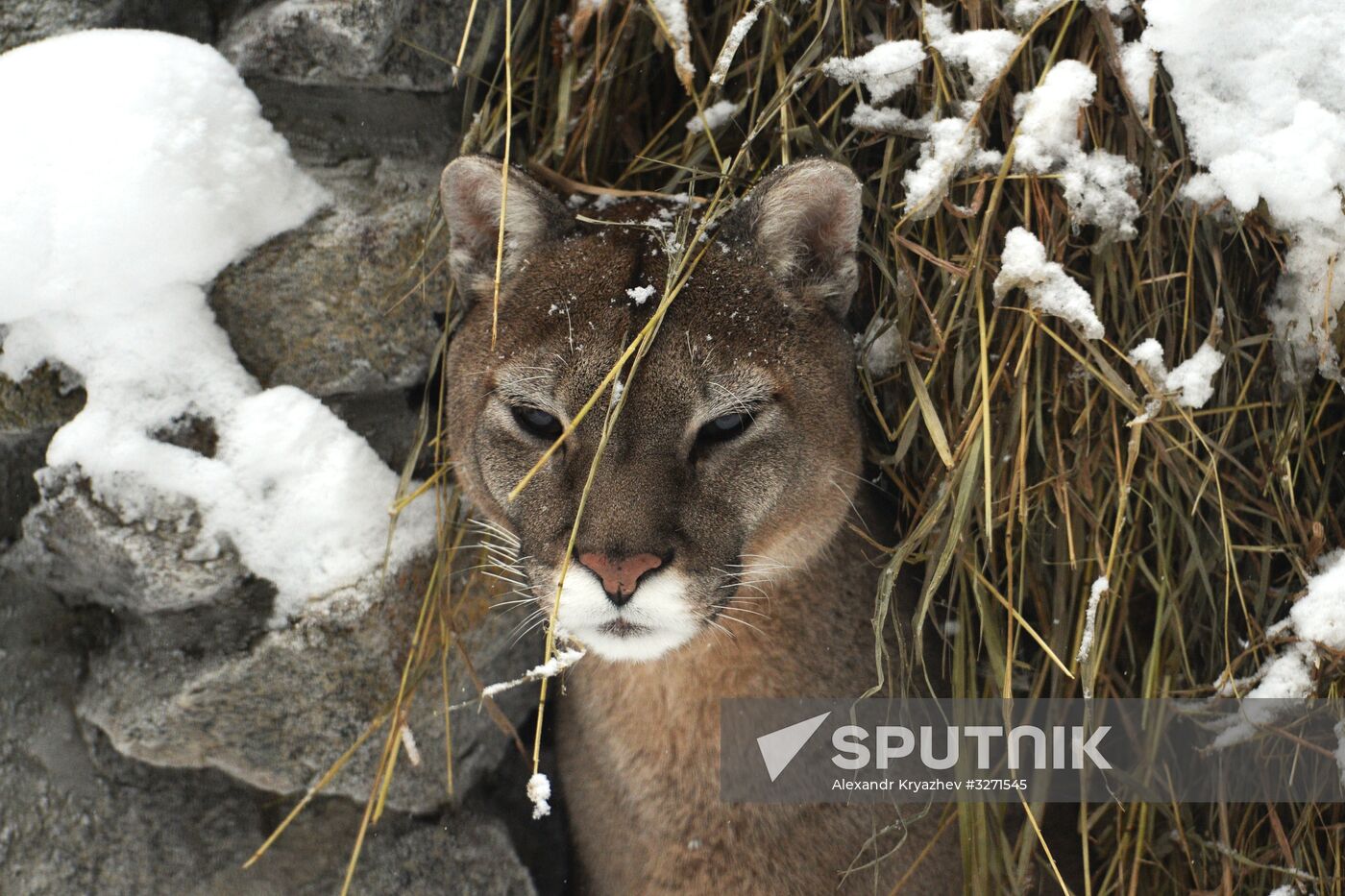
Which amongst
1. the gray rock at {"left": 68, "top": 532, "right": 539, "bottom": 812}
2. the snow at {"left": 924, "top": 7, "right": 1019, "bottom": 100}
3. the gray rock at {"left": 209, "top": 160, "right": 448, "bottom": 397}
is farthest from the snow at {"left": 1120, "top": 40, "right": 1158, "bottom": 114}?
the gray rock at {"left": 68, "top": 532, "right": 539, "bottom": 812}

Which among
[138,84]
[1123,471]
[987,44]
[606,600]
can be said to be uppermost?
[987,44]

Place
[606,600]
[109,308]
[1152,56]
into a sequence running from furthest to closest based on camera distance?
[109,308]
[1152,56]
[606,600]

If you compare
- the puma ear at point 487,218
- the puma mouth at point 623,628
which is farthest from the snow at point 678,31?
the puma mouth at point 623,628

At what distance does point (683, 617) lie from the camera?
2.09 meters

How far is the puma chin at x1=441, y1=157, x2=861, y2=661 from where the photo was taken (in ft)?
6.82

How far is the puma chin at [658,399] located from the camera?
2.08 meters

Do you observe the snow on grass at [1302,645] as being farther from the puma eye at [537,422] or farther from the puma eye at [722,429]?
the puma eye at [537,422]

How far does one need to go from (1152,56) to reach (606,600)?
1.59m

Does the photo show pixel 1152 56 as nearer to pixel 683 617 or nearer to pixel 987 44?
pixel 987 44

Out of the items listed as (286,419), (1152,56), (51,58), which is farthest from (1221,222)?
(51,58)

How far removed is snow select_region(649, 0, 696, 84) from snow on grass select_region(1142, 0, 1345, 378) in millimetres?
949

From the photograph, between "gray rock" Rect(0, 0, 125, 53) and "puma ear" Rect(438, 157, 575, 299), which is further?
"gray rock" Rect(0, 0, 125, 53)

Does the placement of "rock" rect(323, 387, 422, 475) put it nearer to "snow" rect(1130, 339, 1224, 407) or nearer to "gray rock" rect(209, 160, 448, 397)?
"gray rock" rect(209, 160, 448, 397)

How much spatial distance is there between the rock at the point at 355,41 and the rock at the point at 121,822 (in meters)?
1.41
